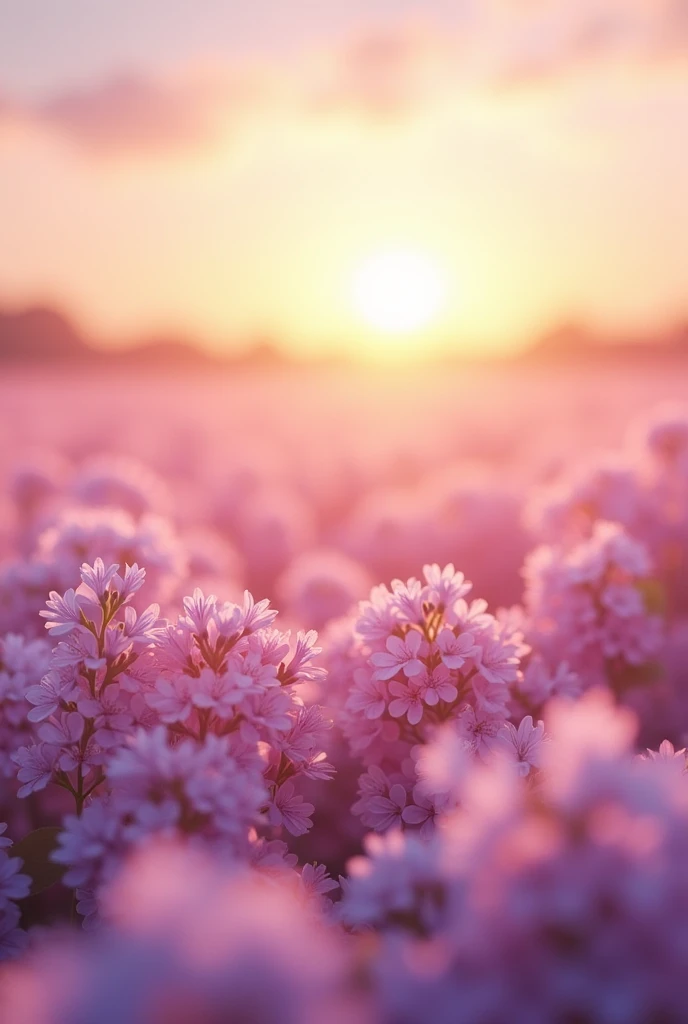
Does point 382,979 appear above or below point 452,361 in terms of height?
below

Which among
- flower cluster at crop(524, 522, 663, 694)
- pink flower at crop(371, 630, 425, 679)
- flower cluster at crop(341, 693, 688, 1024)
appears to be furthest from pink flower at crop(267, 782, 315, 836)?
flower cluster at crop(524, 522, 663, 694)

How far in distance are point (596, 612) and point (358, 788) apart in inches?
49.3

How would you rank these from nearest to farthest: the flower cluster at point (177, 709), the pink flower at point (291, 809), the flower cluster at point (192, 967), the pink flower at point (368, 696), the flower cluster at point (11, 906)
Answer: the flower cluster at point (192, 967), the flower cluster at point (177, 709), the flower cluster at point (11, 906), the pink flower at point (291, 809), the pink flower at point (368, 696)

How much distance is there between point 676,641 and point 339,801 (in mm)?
2280

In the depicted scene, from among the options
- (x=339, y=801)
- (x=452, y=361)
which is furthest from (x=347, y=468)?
(x=452, y=361)

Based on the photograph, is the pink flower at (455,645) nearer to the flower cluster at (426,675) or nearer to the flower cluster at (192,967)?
the flower cluster at (426,675)

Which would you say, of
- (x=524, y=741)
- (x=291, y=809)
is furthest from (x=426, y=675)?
(x=291, y=809)

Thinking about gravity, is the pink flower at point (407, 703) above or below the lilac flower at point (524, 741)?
above

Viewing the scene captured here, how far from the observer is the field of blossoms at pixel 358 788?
1142 millimetres

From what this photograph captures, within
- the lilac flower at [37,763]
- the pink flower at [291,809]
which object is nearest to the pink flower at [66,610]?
the lilac flower at [37,763]

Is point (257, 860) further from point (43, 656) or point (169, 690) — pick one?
point (43, 656)

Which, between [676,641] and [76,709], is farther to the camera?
[676,641]

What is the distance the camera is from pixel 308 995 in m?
1.10

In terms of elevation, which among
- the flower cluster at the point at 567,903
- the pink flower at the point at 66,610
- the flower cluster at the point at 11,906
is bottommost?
the flower cluster at the point at 567,903
